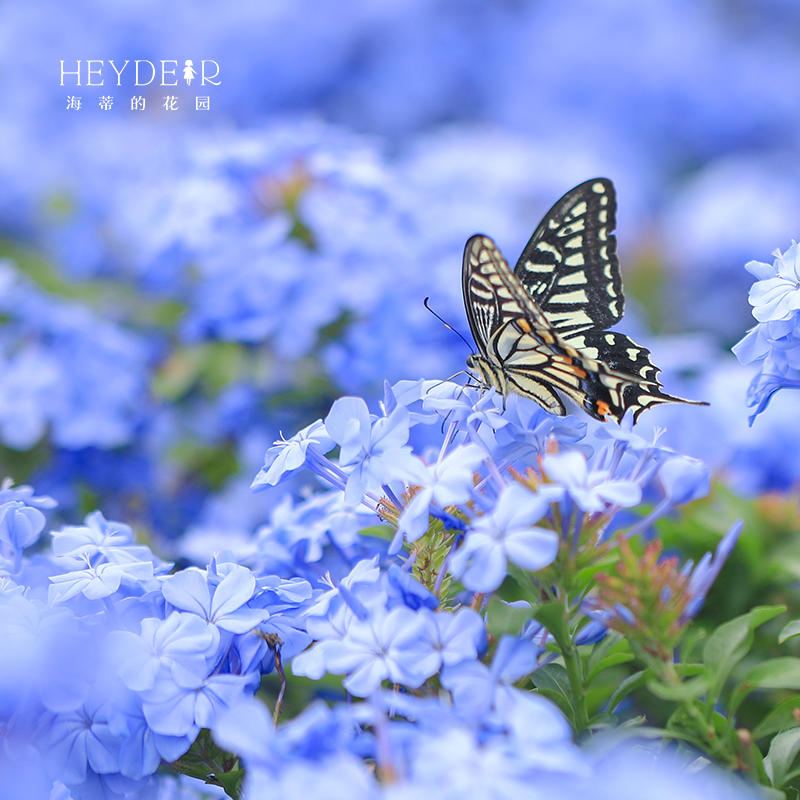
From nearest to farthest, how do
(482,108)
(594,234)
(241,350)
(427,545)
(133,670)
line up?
(133,670) < (427,545) < (594,234) < (241,350) < (482,108)

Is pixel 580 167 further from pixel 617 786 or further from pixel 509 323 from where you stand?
pixel 617 786

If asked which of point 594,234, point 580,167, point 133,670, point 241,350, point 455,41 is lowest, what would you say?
point 133,670

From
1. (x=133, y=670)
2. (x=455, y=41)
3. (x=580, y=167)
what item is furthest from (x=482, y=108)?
(x=133, y=670)

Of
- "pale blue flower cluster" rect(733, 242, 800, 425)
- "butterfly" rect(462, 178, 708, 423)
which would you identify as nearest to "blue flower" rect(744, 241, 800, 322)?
"pale blue flower cluster" rect(733, 242, 800, 425)

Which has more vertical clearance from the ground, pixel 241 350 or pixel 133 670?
pixel 241 350

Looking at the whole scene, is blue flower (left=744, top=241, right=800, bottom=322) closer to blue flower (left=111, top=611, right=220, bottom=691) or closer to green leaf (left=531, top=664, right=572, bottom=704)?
green leaf (left=531, top=664, right=572, bottom=704)

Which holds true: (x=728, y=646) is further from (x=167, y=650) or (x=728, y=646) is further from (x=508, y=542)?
(x=167, y=650)

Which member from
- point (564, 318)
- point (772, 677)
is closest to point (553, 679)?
point (772, 677)
